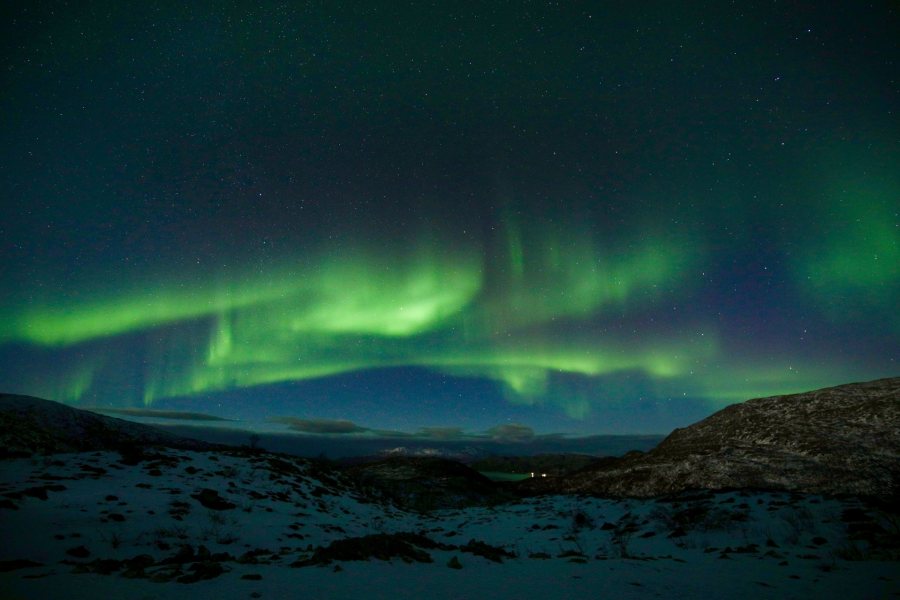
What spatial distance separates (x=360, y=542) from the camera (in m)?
7.64

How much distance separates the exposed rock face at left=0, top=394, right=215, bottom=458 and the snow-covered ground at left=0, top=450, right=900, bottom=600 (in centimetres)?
294

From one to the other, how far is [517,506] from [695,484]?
979 cm

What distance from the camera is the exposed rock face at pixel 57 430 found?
686 inches

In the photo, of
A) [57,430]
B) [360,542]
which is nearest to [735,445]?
[360,542]

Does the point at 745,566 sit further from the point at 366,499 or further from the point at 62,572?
the point at 366,499

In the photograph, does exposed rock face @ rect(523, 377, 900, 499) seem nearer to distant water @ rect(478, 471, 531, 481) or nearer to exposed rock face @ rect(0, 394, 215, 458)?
exposed rock face @ rect(0, 394, 215, 458)

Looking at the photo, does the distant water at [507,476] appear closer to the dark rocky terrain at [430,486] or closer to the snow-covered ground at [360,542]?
the dark rocky terrain at [430,486]

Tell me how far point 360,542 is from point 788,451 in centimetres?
2444

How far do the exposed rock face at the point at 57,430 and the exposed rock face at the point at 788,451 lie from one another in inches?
1125

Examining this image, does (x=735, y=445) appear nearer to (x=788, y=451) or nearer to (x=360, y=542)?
(x=788, y=451)

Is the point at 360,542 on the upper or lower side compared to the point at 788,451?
upper

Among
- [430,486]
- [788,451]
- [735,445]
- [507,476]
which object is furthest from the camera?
[507,476]

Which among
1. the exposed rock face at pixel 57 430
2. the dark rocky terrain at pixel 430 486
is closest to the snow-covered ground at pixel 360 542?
the exposed rock face at pixel 57 430

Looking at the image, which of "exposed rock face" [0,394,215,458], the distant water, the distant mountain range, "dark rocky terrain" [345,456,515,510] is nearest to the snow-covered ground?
"exposed rock face" [0,394,215,458]
